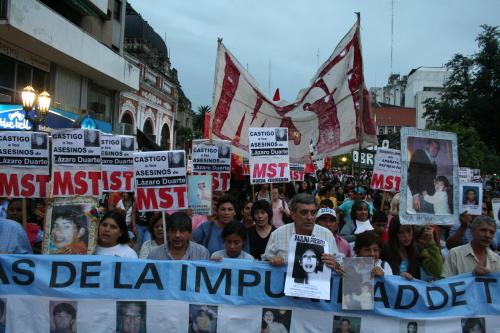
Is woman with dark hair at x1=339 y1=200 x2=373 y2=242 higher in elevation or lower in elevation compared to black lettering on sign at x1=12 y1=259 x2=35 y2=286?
higher

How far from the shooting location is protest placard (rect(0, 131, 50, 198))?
5938 millimetres

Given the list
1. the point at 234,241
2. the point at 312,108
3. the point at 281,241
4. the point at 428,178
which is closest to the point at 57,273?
the point at 234,241

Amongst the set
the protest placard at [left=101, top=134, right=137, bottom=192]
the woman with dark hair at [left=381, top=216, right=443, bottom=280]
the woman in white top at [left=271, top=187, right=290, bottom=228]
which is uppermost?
the protest placard at [left=101, top=134, right=137, bottom=192]

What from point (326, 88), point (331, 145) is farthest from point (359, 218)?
point (326, 88)

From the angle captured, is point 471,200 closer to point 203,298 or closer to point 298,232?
point 298,232

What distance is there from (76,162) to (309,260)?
10.7 ft

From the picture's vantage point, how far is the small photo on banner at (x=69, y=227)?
5.02 meters

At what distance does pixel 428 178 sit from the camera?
4898mm

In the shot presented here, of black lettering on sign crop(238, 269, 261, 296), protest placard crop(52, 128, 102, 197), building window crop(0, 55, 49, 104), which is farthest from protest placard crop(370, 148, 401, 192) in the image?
building window crop(0, 55, 49, 104)

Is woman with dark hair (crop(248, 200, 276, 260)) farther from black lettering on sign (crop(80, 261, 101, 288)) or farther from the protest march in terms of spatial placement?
black lettering on sign (crop(80, 261, 101, 288))

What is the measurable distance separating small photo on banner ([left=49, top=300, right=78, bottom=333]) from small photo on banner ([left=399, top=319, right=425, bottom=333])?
266cm

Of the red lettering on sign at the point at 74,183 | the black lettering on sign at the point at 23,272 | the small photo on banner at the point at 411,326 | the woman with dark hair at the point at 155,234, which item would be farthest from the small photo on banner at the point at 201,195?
the small photo on banner at the point at 411,326

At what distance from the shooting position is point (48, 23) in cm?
1838

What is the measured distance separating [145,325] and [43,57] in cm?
1839
